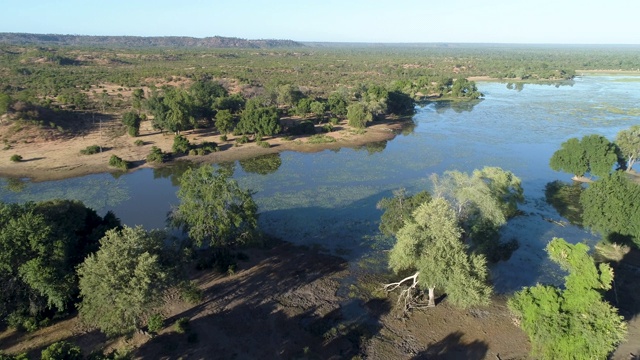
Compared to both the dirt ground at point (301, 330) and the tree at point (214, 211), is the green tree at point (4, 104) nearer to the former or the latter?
the tree at point (214, 211)

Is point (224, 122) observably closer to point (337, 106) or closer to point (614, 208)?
point (337, 106)

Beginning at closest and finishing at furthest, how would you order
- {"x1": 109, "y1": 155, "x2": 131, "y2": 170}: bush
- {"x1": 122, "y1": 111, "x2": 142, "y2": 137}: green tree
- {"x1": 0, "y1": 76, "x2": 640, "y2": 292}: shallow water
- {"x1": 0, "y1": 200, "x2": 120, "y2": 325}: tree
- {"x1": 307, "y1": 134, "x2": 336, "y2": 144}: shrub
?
{"x1": 0, "y1": 200, "x2": 120, "y2": 325}: tree, {"x1": 0, "y1": 76, "x2": 640, "y2": 292}: shallow water, {"x1": 109, "y1": 155, "x2": 131, "y2": 170}: bush, {"x1": 122, "y1": 111, "x2": 142, "y2": 137}: green tree, {"x1": 307, "y1": 134, "x2": 336, "y2": 144}: shrub

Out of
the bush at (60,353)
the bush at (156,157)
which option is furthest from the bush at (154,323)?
the bush at (156,157)

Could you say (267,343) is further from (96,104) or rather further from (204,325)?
(96,104)

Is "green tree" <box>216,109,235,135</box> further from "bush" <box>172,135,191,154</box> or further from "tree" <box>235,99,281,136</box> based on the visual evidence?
"bush" <box>172,135,191,154</box>

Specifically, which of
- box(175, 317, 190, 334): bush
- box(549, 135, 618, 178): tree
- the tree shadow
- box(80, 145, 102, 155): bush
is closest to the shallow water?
box(549, 135, 618, 178): tree

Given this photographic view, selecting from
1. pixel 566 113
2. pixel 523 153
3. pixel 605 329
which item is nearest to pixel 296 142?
pixel 523 153

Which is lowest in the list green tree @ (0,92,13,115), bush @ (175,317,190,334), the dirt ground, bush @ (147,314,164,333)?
the dirt ground
